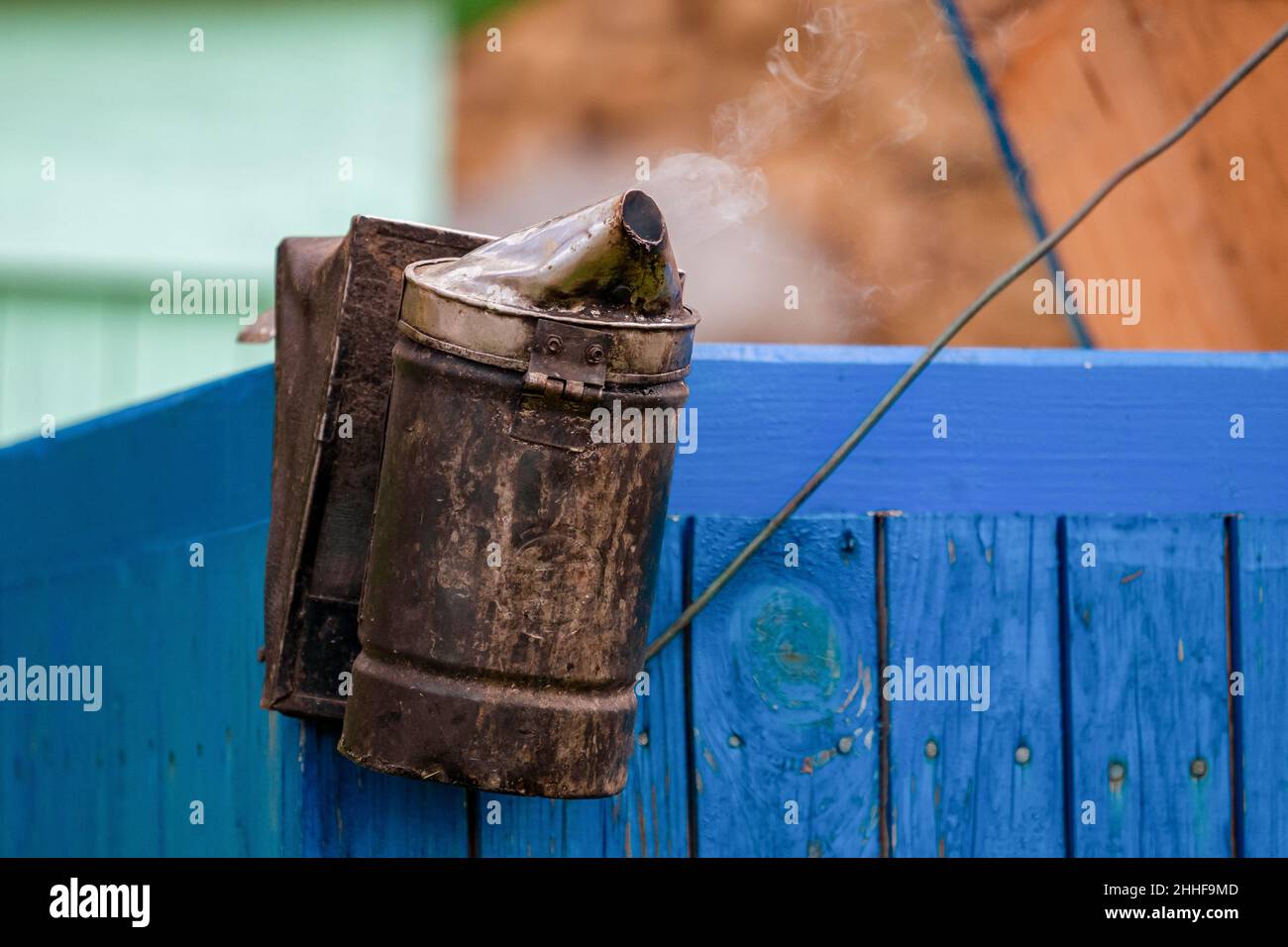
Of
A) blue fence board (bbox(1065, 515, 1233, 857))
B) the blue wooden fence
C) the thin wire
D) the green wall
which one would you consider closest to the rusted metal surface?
the blue wooden fence

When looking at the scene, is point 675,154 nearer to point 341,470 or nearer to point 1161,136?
point 1161,136

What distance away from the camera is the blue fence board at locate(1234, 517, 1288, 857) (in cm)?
204

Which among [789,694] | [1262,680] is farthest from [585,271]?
[1262,680]

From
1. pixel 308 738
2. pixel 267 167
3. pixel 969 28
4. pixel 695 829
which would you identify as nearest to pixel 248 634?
pixel 308 738

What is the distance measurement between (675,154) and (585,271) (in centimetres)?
320

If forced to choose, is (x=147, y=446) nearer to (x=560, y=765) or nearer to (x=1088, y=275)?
(x=560, y=765)

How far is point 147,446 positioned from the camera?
3.24 meters

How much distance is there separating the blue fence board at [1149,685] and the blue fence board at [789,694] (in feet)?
0.99

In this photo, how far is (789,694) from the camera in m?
2.00

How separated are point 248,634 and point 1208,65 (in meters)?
2.42

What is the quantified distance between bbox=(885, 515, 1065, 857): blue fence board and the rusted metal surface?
725 mm

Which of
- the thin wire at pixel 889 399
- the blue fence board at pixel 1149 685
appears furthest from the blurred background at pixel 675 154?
the blue fence board at pixel 1149 685

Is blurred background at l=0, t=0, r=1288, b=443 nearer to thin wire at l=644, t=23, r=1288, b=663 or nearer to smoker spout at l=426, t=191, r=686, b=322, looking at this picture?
thin wire at l=644, t=23, r=1288, b=663

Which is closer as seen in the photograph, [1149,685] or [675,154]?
[1149,685]
